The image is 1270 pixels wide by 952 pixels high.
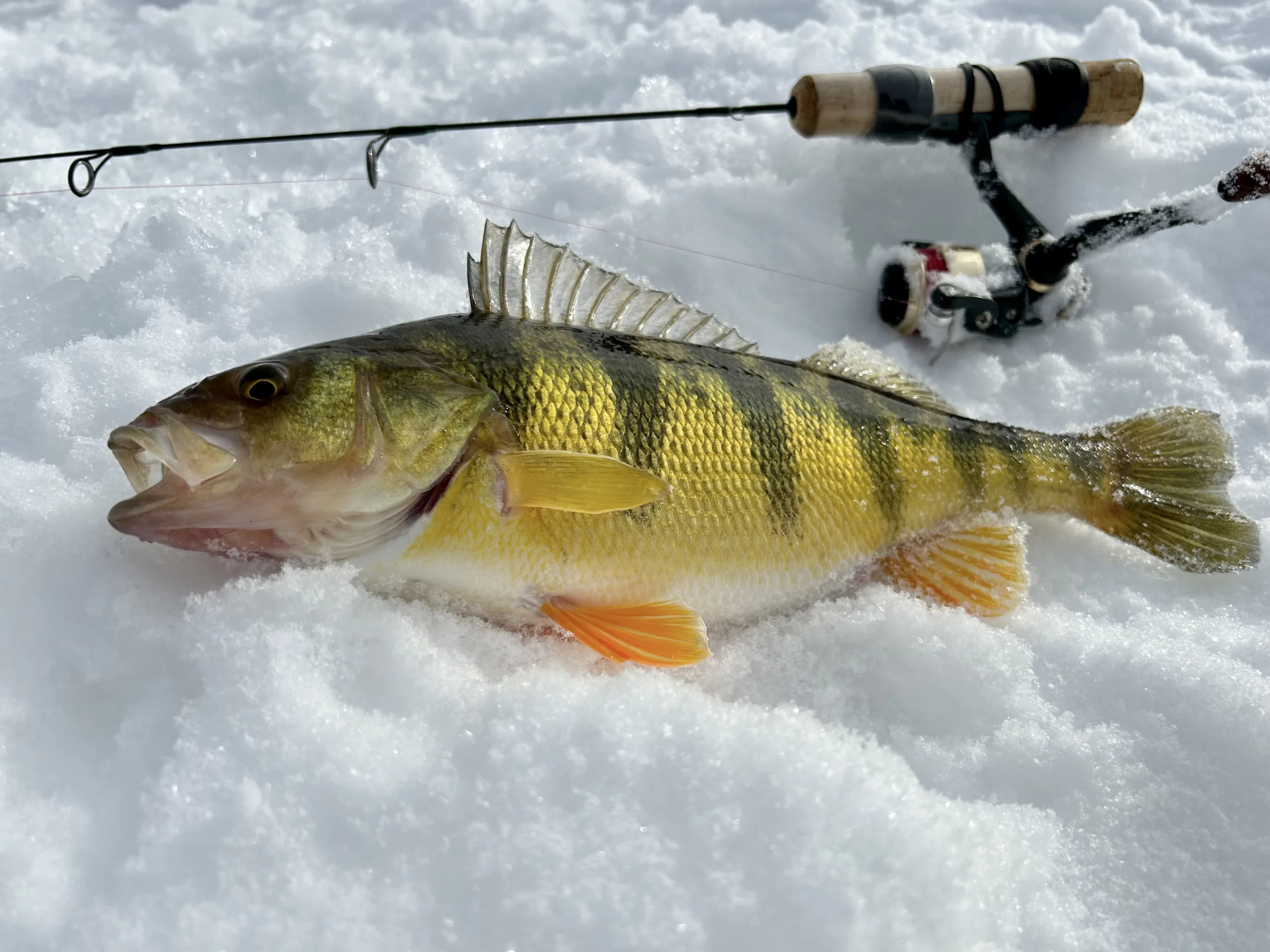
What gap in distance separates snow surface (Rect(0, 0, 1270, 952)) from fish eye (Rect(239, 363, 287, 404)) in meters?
0.35

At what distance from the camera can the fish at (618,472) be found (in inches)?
60.9

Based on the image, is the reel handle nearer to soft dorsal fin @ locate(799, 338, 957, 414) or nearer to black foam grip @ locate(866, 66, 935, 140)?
black foam grip @ locate(866, 66, 935, 140)

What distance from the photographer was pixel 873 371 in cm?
226

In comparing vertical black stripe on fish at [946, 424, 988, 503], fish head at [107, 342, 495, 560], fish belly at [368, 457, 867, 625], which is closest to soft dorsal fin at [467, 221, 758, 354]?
fish head at [107, 342, 495, 560]

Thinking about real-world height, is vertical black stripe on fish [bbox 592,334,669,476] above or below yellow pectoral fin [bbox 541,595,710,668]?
above

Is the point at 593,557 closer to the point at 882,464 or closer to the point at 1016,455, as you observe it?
the point at 882,464

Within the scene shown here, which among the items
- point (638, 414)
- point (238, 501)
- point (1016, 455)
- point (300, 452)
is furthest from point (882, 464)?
point (238, 501)

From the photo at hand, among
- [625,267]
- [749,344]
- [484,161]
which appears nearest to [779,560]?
[749,344]

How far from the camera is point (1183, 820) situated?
5.00 ft

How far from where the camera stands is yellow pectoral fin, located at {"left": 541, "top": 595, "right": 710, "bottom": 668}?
65.7 inches

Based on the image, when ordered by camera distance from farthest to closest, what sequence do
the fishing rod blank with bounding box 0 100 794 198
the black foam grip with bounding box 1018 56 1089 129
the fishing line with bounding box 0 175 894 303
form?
the black foam grip with bounding box 1018 56 1089 129 → the fishing line with bounding box 0 175 894 303 → the fishing rod blank with bounding box 0 100 794 198

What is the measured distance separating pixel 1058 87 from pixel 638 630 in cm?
272

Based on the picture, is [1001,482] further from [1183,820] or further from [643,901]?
[643,901]

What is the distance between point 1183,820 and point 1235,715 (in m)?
0.28
